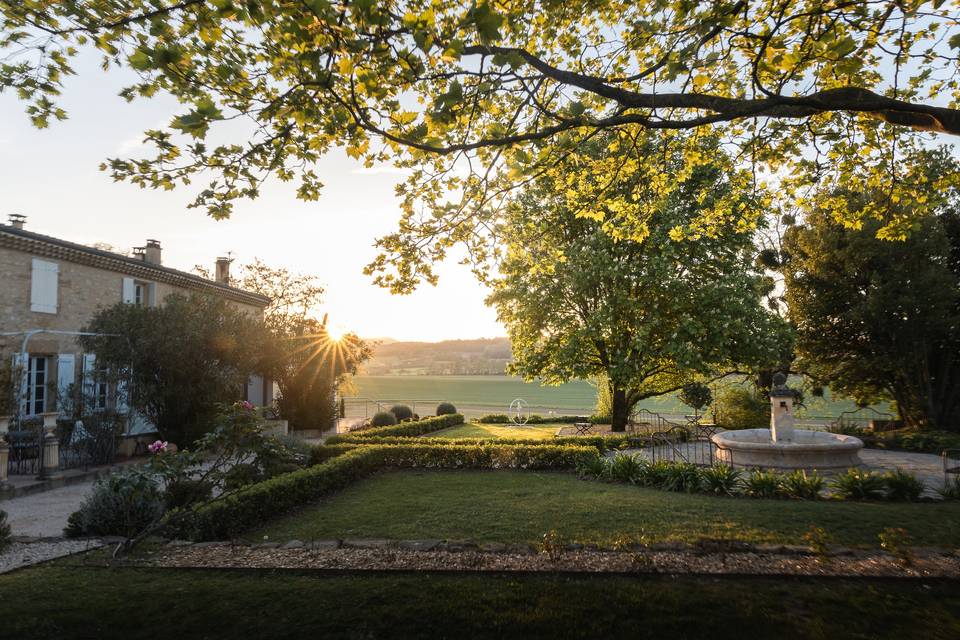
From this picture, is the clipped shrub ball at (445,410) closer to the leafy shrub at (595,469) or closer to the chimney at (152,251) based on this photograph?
the chimney at (152,251)

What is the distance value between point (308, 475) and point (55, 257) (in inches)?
449

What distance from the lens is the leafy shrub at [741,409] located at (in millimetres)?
20062

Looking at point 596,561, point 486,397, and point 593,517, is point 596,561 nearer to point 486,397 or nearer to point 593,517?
point 593,517

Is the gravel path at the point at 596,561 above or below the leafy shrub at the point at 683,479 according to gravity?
above

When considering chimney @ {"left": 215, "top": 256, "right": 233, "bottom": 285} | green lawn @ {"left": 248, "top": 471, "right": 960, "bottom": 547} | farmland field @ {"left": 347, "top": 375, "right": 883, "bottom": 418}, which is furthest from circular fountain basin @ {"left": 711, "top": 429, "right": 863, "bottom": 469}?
chimney @ {"left": 215, "top": 256, "right": 233, "bottom": 285}

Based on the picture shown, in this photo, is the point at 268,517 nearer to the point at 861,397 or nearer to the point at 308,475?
the point at 308,475

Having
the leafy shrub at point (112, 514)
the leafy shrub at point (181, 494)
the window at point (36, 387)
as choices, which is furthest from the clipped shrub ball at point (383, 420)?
the leafy shrub at point (112, 514)

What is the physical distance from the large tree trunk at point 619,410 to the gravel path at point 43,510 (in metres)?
16.5

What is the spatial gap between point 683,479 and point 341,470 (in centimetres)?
686

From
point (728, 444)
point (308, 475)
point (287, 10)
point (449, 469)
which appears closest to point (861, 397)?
point (728, 444)

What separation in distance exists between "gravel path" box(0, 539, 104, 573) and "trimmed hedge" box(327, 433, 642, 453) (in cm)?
782

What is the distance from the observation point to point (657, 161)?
26.2 ft

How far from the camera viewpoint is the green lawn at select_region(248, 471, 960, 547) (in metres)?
6.57

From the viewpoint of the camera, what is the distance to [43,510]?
912cm
